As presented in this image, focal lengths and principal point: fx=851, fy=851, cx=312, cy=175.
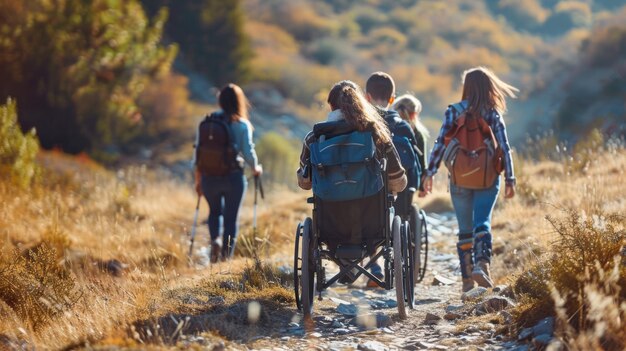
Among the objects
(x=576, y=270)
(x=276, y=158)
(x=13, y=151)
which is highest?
(x=276, y=158)

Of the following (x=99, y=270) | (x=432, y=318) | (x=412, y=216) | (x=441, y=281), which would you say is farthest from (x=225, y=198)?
(x=432, y=318)

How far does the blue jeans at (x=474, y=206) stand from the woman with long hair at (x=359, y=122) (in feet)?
4.38

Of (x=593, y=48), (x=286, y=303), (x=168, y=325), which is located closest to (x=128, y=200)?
(x=286, y=303)

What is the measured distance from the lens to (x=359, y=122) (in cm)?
585

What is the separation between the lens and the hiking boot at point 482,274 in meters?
7.08

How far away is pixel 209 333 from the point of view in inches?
202

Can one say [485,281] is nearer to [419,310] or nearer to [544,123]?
[419,310]

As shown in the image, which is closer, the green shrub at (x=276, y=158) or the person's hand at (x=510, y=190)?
the person's hand at (x=510, y=190)

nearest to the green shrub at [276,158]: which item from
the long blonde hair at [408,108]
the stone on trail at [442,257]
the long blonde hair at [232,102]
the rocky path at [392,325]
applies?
the stone on trail at [442,257]

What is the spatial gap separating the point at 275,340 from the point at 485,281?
2349 millimetres

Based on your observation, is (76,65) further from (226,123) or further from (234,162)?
(234,162)

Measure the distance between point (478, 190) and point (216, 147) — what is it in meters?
2.83

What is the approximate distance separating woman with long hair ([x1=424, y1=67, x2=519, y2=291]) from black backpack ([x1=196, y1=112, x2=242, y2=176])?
7.55ft

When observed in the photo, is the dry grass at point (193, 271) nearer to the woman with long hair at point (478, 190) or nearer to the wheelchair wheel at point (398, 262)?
the woman with long hair at point (478, 190)
